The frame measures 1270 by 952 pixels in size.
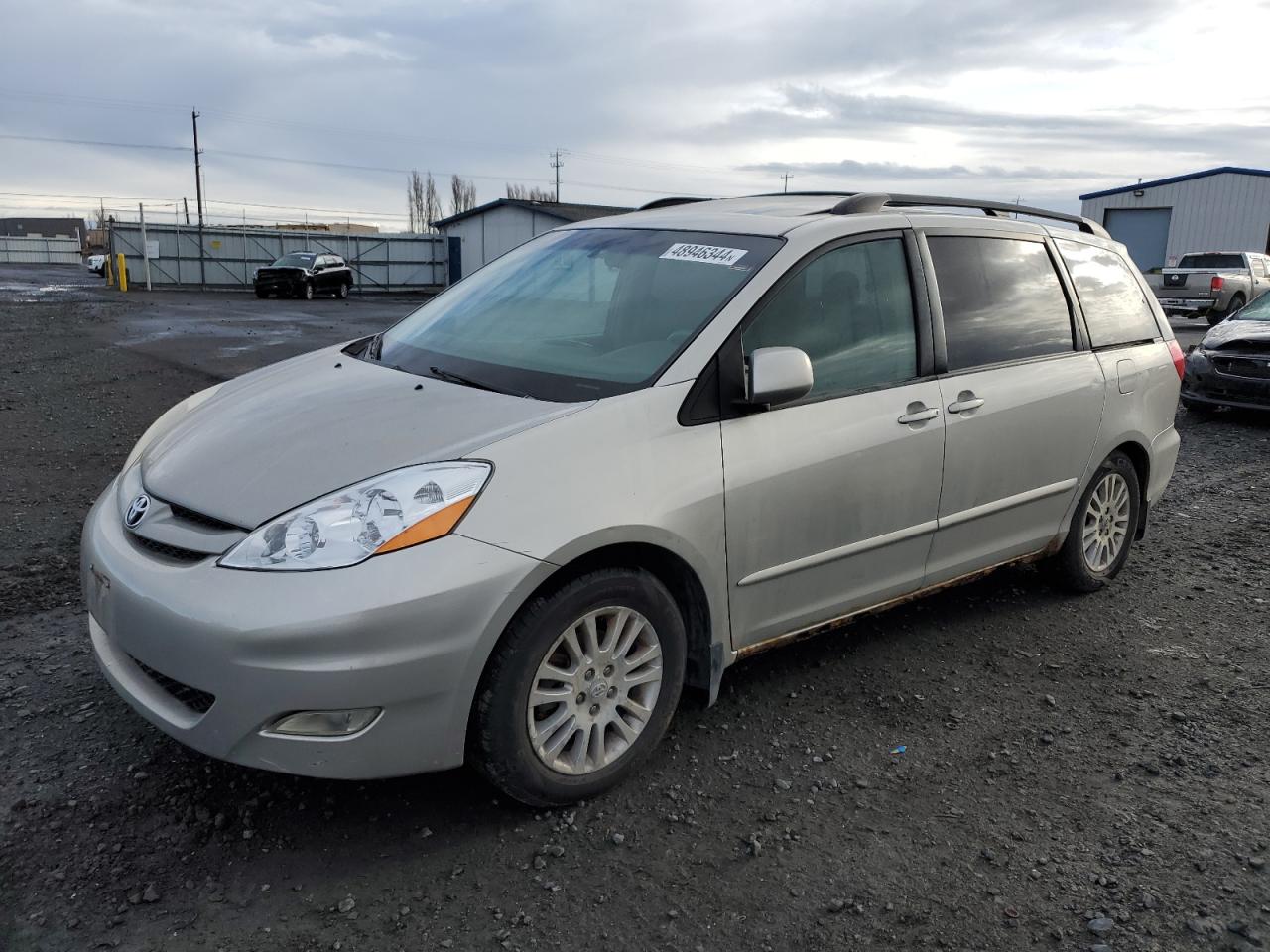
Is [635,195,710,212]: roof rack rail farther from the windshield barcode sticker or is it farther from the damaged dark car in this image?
the damaged dark car

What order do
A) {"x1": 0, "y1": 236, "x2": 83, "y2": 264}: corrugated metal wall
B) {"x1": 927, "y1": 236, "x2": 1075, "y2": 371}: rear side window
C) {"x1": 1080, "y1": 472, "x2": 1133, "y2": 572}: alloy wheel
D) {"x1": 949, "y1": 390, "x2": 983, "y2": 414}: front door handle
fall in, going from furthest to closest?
{"x1": 0, "y1": 236, "x2": 83, "y2": 264}: corrugated metal wall → {"x1": 1080, "y1": 472, "x2": 1133, "y2": 572}: alloy wheel → {"x1": 927, "y1": 236, "x2": 1075, "y2": 371}: rear side window → {"x1": 949, "y1": 390, "x2": 983, "y2": 414}: front door handle

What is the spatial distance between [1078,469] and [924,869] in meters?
2.32

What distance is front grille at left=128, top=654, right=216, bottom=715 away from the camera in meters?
2.60

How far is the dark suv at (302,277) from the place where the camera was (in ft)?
108


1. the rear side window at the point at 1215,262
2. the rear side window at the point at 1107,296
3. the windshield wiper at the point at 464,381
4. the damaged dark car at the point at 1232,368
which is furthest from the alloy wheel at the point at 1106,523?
the rear side window at the point at 1215,262

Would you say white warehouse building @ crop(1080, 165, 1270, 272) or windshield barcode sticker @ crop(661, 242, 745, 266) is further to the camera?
white warehouse building @ crop(1080, 165, 1270, 272)

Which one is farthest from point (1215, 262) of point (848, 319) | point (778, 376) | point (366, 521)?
point (366, 521)

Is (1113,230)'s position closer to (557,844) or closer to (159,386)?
(159,386)

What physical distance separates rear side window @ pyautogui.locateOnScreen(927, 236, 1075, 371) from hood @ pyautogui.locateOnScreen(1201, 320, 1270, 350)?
275 inches

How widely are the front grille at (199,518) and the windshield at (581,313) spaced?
90cm

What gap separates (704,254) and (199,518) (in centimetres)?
186

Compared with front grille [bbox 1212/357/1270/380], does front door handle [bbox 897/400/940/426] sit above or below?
above

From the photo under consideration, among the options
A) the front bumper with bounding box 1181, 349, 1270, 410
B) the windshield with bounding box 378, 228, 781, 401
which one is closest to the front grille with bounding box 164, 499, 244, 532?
the windshield with bounding box 378, 228, 781, 401

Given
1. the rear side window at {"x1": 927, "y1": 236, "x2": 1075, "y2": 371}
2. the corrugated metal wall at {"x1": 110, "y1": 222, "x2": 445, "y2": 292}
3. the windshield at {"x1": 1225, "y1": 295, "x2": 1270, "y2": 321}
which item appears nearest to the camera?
the rear side window at {"x1": 927, "y1": 236, "x2": 1075, "y2": 371}
